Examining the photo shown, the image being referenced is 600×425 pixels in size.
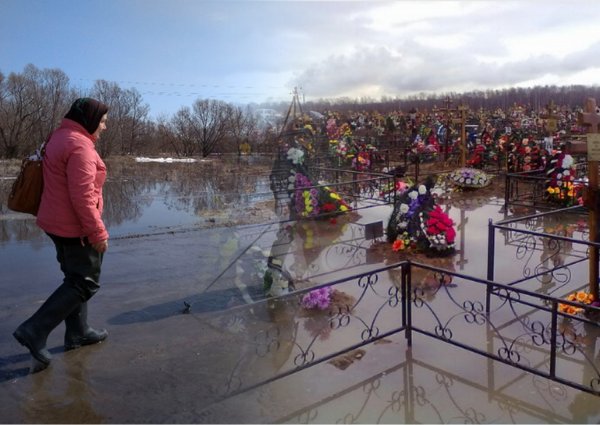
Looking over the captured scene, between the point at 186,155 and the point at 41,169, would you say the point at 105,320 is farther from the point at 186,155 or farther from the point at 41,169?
the point at 186,155

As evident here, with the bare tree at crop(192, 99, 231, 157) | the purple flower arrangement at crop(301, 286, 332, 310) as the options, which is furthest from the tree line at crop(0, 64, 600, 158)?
the purple flower arrangement at crop(301, 286, 332, 310)

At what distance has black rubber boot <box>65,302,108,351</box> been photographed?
3826mm

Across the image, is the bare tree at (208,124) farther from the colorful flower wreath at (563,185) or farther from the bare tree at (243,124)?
the colorful flower wreath at (563,185)

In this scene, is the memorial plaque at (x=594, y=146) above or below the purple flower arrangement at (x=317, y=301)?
above

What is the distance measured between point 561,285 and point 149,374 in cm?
427

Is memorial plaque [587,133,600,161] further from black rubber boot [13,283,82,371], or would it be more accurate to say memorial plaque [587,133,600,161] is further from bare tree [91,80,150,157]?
bare tree [91,80,150,157]

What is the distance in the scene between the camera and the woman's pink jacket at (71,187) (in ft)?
10.8

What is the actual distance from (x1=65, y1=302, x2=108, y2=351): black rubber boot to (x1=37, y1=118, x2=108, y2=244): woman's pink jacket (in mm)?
705

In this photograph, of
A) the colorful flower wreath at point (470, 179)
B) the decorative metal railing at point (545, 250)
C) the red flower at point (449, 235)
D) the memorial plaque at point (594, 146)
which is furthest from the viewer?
the colorful flower wreath at point (470, 179)

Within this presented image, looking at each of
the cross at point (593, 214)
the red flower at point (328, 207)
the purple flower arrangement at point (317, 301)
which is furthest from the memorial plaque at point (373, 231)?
the cross at point (593, 214)

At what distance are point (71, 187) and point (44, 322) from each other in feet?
2.90

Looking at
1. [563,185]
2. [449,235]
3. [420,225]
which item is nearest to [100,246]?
[420,225]

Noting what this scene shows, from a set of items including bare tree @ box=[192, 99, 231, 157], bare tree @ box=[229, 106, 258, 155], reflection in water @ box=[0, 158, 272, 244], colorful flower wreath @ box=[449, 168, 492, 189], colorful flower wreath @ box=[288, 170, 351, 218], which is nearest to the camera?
colorful flower wreath @ box=[288, 170, 351, 218]

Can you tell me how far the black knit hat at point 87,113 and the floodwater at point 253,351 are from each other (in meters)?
1.57
